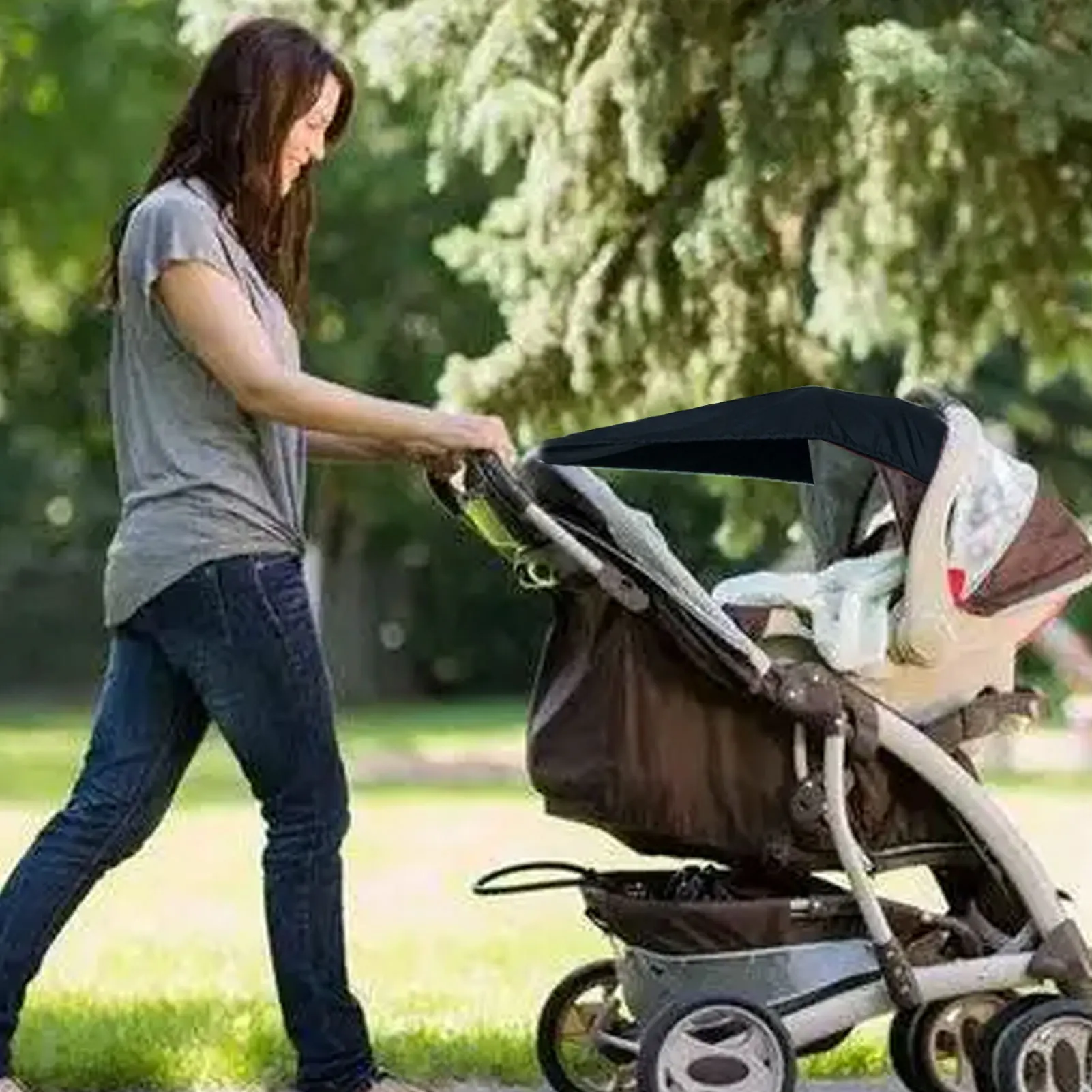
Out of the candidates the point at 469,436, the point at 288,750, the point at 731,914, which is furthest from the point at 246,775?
the point at 731,914

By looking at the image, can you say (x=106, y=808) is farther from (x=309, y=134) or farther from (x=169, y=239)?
(x=309, y=134)

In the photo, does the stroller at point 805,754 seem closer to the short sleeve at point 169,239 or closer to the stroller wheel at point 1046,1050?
the stroller wheel at point 1046,1050

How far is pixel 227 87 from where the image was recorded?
510 cm

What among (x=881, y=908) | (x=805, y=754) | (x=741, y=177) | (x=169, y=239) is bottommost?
(x=881, y=908)

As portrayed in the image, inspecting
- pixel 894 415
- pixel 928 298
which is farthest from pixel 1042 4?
pixel 894 415

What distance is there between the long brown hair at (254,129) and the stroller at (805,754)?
20.2 inches

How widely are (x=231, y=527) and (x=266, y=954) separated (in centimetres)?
382

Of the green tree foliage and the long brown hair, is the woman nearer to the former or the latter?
the long brown hair

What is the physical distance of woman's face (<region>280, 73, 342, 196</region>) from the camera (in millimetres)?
5105

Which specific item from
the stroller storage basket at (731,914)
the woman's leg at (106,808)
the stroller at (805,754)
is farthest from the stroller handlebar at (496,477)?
the stroller storage basket at (731,914)

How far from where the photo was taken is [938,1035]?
5.30m

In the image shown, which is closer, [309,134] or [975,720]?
[309,134]

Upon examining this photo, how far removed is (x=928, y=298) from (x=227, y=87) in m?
4.80

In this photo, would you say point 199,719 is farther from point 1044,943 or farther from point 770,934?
point 1044,943
